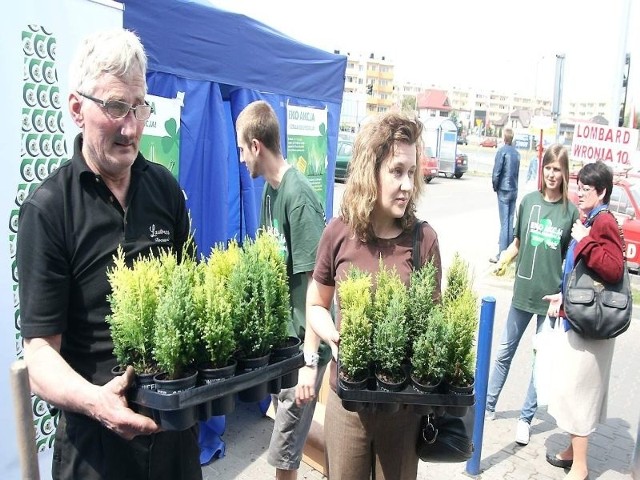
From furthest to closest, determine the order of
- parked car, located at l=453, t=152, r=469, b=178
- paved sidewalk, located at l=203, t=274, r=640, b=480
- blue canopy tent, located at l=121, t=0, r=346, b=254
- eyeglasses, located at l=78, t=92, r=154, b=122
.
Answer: parked car, located at l=453, t=152, r=469, b=178
paved sidewalk, located at l=203, t=274, r=640, b=480
blue canopy tent, located at l=121, t=0, r=346, b=254
eyeglasses, located at l=78, t=92, r=154, b=122

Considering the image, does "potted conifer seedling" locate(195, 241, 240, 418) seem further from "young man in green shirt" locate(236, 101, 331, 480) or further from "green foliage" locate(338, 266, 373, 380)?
"young man in green shirt" locate(236, 101, 331, 480)

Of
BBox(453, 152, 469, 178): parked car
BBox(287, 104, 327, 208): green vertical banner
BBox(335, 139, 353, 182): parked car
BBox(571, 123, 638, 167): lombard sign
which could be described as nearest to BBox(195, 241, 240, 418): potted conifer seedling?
BBox(287, 104, 327, 208): green vertical banner

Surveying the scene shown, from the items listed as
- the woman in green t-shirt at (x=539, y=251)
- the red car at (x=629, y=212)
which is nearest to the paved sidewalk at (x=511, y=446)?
the woman in green t-shirt at (x=539, y=251)

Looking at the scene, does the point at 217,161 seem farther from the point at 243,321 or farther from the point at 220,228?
the point at 243,321

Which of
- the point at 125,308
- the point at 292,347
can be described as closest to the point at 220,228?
the point at 292,347

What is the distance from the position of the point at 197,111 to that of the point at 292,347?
2.39 m

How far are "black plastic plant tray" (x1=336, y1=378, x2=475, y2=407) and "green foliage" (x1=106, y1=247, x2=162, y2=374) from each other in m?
0.70

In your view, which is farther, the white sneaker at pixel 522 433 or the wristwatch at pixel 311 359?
the white sneaker at pixel 522 433

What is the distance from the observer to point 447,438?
2.08m

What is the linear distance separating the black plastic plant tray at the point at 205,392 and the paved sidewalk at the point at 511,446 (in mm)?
2277

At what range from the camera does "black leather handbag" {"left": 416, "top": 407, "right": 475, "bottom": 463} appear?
206 cm

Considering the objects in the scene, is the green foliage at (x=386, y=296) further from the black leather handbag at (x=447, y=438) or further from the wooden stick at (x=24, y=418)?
the wooden stick at (x=24, y=418)

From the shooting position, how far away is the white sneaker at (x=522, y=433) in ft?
13.4

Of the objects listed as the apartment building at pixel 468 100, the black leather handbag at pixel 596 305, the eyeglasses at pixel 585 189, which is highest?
the apartment building at pixel 468 100
